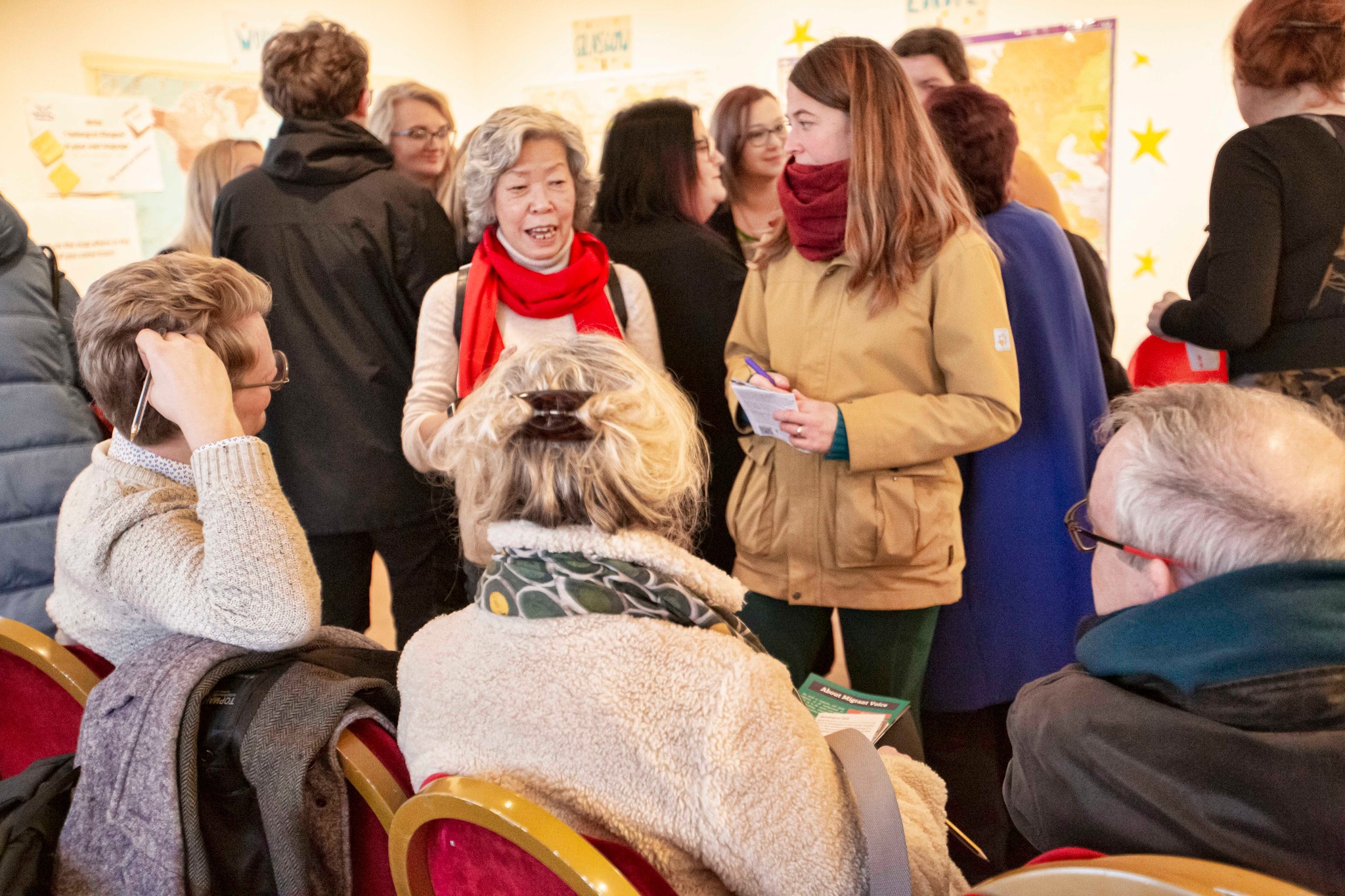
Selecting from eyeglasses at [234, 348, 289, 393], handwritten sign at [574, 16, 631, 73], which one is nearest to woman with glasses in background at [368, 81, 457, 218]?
eyeglasses at [234, 348, 289, 393]

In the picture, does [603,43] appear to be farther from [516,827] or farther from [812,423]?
[516,827]

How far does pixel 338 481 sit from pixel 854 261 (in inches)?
52.8

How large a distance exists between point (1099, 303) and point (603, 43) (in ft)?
10.5

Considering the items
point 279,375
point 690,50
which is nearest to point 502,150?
point 279,375

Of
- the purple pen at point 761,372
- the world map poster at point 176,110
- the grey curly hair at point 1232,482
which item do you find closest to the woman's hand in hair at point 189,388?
the purple pen at point 761,372

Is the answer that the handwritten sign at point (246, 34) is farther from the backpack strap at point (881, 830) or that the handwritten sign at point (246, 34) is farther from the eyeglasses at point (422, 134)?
the backpack strap at point (881, 830)

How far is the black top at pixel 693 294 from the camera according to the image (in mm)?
2295

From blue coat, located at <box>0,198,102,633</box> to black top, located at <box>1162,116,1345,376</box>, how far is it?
100 inches

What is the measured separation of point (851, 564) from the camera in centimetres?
179

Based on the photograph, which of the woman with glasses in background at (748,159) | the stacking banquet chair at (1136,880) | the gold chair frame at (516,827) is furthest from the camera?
the woman with glasses in background at (748,159)

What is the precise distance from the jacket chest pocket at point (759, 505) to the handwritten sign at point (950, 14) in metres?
3.00

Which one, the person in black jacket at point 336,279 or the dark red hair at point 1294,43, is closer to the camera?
the dark red hair at point 1294,43

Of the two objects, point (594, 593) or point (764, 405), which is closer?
point (594, 593)

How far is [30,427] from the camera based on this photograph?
2225 mm
